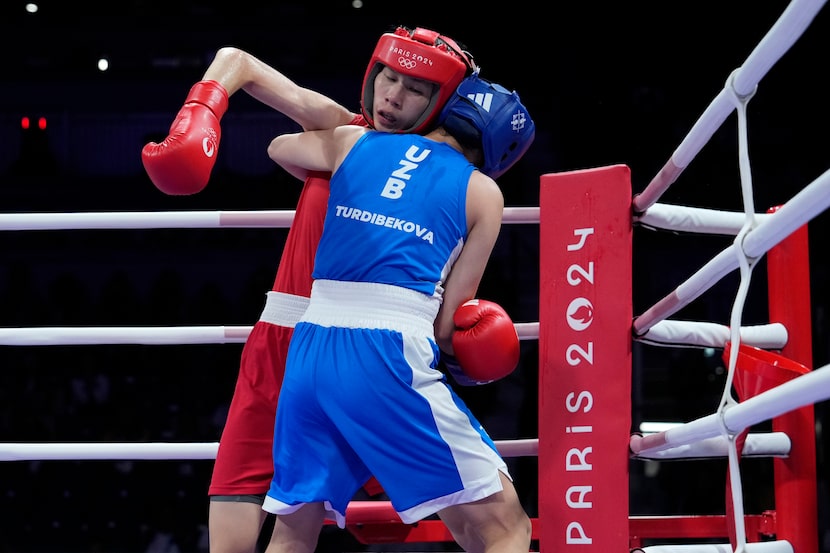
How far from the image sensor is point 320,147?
1.89 m

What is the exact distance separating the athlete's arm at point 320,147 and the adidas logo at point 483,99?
23cm

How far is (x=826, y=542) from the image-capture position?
17.5ft

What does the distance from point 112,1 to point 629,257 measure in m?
7.89

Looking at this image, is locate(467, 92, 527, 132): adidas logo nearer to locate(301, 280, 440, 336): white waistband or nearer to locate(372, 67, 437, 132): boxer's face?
locate(372, 67, 437, 132): boxer's face

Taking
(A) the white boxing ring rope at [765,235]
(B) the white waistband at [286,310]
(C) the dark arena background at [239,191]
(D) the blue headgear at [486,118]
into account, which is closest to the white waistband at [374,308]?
(B) the white waistband at [286,310]

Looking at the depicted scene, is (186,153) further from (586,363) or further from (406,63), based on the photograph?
(586,363)

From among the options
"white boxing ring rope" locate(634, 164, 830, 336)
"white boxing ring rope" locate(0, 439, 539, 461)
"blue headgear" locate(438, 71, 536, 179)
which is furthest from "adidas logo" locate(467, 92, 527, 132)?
"white boxing ring rope" locate(0, 439, 539, 461)

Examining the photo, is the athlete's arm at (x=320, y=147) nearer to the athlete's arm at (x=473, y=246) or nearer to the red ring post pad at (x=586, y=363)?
the athlete's arm at (x=473, y=246)

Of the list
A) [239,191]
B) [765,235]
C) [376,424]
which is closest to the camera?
[765,235]

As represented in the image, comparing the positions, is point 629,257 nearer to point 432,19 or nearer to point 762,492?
point 762,492

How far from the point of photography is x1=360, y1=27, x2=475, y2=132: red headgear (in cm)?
181

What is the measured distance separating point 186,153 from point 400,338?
51 centimetres

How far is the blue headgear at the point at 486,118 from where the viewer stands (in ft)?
6.06

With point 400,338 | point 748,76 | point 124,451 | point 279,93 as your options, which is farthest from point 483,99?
point 124,451
